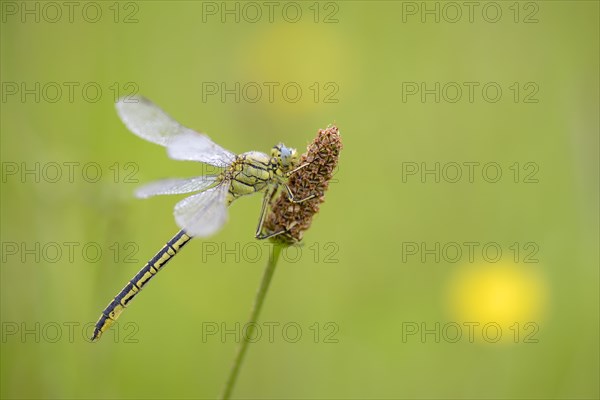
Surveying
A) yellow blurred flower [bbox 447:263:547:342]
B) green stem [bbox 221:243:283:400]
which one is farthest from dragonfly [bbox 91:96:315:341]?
yellow blurred flower [bbox 447:263:547:342]

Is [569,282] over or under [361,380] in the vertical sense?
over

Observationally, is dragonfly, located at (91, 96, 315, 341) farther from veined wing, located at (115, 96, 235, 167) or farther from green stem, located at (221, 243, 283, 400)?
green stem, located at (221, 243, 283, 400)

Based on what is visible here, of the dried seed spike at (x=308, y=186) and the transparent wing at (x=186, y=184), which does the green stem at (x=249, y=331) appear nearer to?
the dried seed spike at (x=308, y=186)

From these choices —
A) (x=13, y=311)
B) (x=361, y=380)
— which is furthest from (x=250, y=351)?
(x=13, y=311)

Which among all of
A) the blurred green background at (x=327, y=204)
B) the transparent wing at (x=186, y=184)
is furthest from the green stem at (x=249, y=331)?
the blurred green background at (x=327, y=204)

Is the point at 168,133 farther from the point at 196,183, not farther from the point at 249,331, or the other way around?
the point at 249,331

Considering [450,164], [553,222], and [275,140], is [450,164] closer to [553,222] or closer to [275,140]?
[553,222]
